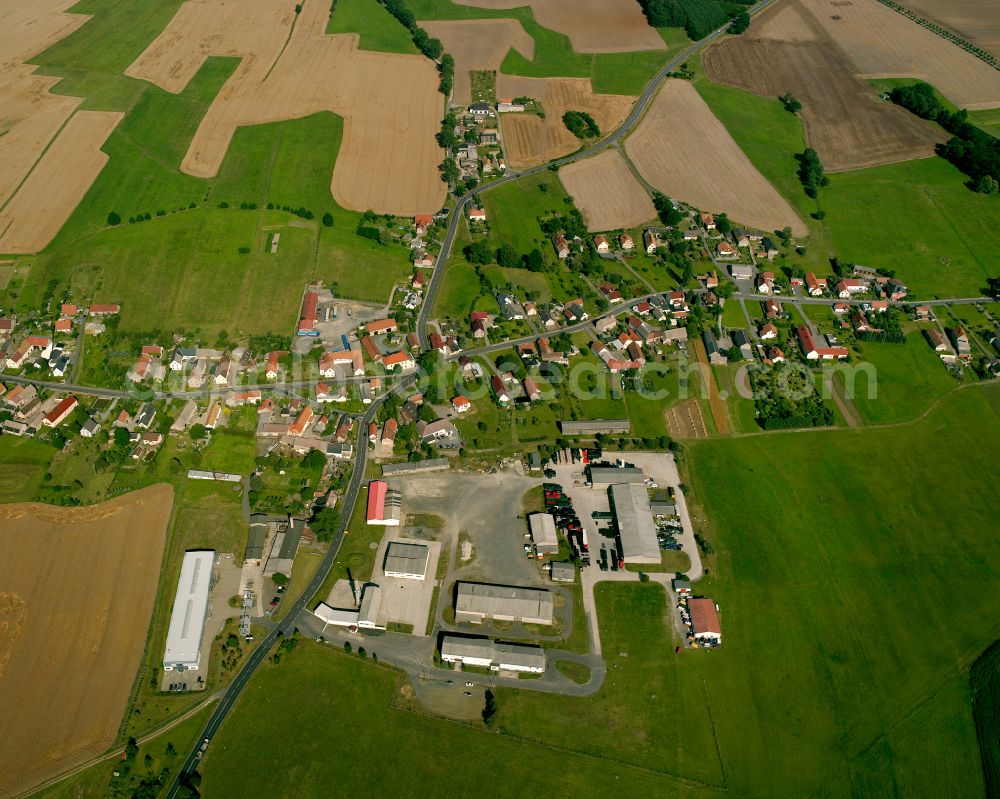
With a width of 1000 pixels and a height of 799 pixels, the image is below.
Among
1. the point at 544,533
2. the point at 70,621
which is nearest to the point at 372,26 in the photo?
the point at 544,533

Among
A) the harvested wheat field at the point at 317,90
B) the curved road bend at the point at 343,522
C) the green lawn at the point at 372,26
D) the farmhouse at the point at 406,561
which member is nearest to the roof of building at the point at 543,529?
the farmhouse at the point at 406,561

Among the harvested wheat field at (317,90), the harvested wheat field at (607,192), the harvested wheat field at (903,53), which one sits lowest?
the harvested wheat field at (317,90)

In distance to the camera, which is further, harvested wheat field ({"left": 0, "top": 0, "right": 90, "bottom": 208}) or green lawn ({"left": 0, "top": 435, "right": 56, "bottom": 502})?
harvested wheat field ({"left": 0, "top": 0, "right": 90, "bottom": 208})

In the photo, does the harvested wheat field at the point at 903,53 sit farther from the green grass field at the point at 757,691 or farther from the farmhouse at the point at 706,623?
the farmhouse at the point at 706,623

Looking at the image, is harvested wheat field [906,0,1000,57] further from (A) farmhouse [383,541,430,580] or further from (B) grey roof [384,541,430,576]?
(A) farmhouse [383,541,430,580]

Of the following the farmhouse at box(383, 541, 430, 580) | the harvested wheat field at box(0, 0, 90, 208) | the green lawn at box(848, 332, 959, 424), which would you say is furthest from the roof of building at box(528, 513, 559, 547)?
the harvested wheat field at box(0, 0, 90, 208)

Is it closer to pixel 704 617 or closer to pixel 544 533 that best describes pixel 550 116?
pixel 544 533
